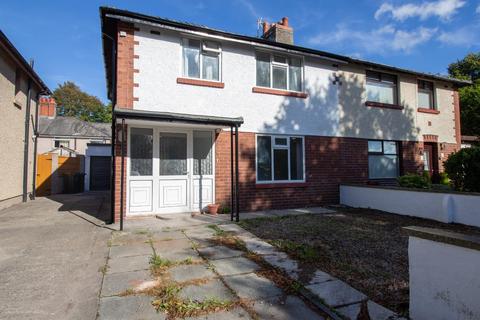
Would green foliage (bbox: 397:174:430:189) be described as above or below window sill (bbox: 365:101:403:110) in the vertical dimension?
below

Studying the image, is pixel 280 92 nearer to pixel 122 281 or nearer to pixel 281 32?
pixel 281 32

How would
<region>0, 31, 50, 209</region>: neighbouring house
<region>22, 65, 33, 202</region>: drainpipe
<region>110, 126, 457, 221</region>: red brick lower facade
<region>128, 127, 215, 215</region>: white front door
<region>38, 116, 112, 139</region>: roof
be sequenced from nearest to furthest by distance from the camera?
<region>128, 127, 215, 215</region>: white front door
<region>110, 126, 457, 221</region>: red brick lower facade
<region>0, 31, 50, 209</region>: neighbouring house
<region>22, 65, 33, 202</region>: drainpipe
<region>38, 116, 112, 139</region>: roof

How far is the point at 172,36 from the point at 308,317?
775 centimetres

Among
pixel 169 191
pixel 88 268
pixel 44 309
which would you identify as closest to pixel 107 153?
pixel 169 191

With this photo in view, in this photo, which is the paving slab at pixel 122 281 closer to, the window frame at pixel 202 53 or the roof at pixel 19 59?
the window frame at pixel 202 53

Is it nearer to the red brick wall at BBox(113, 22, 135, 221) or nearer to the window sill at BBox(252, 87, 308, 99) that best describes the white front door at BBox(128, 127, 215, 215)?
the red brick wall at BBox(113, 22, 135, 221)

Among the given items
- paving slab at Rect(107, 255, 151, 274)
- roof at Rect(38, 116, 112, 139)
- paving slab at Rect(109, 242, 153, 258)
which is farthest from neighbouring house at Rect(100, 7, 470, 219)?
roof at Rect(38, 116, 112, 139)

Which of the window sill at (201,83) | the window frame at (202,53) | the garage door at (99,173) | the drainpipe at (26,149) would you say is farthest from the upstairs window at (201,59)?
the garage door at (99,173)

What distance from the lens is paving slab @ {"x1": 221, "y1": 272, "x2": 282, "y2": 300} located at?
3.39 meters

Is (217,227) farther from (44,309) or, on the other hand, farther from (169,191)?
(44,309)

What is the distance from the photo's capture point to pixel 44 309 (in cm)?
312

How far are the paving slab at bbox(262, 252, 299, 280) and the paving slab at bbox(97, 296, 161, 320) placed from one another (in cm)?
184

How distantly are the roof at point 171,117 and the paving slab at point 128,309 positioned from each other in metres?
4.28

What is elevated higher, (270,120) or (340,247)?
(270,120)
